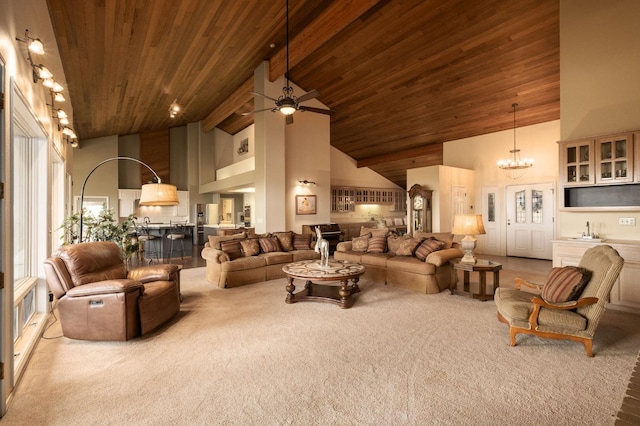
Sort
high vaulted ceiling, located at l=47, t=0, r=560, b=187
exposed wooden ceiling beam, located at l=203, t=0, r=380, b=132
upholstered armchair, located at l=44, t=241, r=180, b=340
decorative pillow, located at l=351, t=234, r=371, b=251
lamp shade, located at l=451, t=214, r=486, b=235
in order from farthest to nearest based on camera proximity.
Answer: decorative pillow, located at l=351, t=234, r=371, b=251, exposed wooden ceiling beam, located at l=203, t=0, r=380, b=132, high vaulted ceiling, located at l=47, t=0, r=560, b=187, lamp shade, located at l=451, t=214, r=486, b=235, upholstered armchair, located at l=44, t=241, r=180, b=340

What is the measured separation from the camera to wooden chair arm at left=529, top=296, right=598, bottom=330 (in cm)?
289

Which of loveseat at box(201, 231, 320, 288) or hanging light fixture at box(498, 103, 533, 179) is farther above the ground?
hanging light fixture at box(498, 103, 533, 179)

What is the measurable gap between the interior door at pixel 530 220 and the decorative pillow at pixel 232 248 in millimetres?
7016

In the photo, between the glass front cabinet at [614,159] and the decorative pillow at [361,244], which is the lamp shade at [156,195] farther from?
the glass front cabinet at [614,159]

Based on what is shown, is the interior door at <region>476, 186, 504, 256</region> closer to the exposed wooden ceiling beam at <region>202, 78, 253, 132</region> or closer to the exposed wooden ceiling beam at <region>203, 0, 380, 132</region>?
the exposed wooden ceiling beam at <region>203, 0, 380, 132</region>

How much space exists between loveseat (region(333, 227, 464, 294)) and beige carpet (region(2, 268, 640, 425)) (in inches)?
42.5

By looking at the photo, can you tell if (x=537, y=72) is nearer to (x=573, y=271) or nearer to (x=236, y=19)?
(x=573, y=271)

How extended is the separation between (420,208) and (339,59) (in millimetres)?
4360

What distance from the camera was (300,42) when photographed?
6.96 metres

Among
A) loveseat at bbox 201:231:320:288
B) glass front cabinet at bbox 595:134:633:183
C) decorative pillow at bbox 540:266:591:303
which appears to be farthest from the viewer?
loveseat at bbox 201:231:320:288

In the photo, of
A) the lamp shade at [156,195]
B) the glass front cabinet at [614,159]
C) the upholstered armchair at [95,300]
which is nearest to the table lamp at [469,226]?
the glass front cabinet at [614,159]

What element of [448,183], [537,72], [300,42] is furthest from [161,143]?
[537,72]

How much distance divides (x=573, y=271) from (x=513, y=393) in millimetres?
1515

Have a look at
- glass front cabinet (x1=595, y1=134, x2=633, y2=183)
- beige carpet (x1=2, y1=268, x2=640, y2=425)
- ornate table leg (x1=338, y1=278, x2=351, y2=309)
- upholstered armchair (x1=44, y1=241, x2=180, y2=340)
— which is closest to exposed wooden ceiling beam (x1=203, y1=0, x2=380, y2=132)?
glass front cabinet (x1=595, y1=134, x2=633, y2=183)
